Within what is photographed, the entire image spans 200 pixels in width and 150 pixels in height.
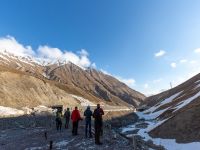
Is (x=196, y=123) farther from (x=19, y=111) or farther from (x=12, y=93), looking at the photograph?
(x=12, y=93)

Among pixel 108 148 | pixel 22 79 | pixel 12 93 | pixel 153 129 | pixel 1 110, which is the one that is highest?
pixel 22 79

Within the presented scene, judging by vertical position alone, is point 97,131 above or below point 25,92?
below

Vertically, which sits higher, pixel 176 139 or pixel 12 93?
pixel 12 93

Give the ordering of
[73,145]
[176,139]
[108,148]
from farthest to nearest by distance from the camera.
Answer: [176,139]
[73,145]
[108,148]

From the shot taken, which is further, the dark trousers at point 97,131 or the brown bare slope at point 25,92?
the brown bare slope at point 25,92

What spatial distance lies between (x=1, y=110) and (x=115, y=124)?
24.6m

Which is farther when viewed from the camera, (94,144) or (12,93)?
(12,93)

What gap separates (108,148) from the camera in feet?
82.1

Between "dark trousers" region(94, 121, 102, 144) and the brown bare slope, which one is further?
the brown bare slope

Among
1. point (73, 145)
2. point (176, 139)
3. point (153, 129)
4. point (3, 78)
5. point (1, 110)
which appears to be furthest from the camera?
point (3, 78)

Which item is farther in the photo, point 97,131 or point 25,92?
point 25,92

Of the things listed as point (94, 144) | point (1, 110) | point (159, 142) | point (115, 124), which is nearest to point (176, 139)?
point (159, 142)

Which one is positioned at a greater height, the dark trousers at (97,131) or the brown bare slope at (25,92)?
the brown bare slope at (25,92)

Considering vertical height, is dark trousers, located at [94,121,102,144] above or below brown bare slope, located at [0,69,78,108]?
below
